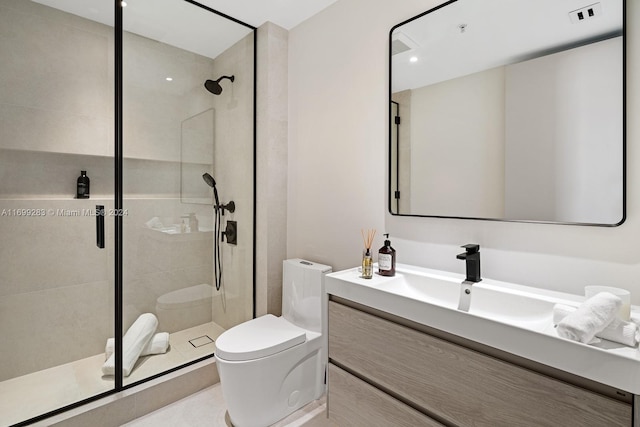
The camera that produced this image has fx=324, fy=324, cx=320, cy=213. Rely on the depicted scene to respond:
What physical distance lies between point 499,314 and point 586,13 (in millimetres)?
1094

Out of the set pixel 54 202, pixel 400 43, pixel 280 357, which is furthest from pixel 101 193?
pixel 400 43

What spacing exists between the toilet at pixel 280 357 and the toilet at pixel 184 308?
446 millimetres

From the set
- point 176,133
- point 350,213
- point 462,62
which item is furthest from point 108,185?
point 462,62

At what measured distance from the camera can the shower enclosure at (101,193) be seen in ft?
5.60

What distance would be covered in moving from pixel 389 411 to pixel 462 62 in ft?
4.81

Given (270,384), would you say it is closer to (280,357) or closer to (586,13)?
(280,357)

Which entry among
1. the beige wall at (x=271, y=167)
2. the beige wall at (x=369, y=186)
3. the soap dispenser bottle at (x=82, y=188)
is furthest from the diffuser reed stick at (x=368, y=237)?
the soap dispenser bottle at (x=82, y=188)

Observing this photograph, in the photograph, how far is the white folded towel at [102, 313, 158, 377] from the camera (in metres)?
1.84

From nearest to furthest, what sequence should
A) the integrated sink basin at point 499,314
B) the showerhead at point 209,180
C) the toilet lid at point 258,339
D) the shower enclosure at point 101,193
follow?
the integrated sink basin at point 499,314, the toilet lid at point 258,339, the shower enclosure at point 101,193, the showerhead at point 209,180

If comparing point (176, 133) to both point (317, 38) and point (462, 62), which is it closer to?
point (317, 38)

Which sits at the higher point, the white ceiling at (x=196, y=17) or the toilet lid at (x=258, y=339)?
the white ceiling at (x=196, y=17)

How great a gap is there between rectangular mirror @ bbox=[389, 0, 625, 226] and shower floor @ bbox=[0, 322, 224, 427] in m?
1.61

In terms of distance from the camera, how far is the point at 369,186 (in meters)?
1.80

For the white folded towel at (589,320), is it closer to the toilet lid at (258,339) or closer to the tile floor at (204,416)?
the toilet lid at (258,339)
